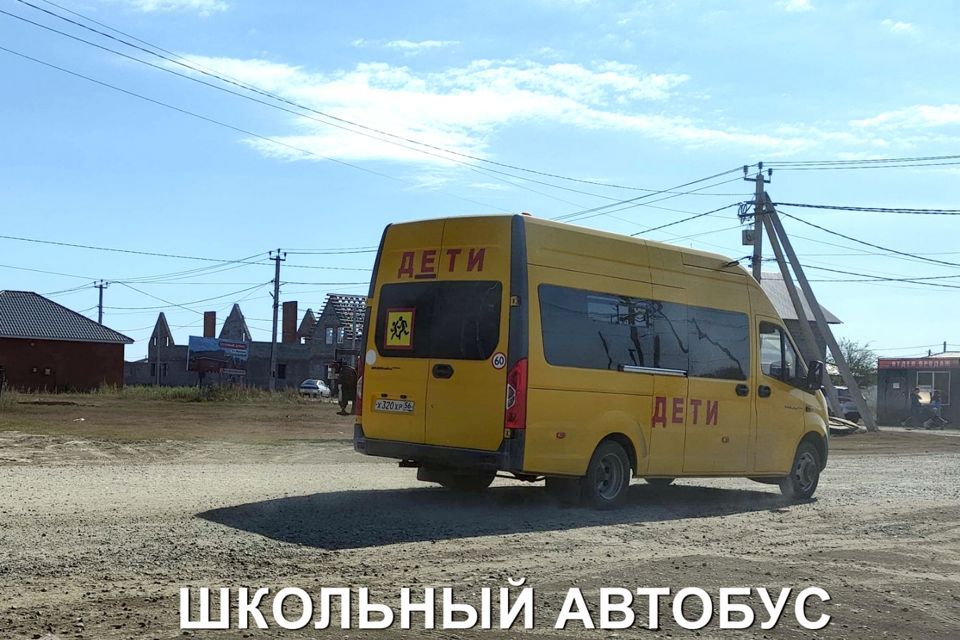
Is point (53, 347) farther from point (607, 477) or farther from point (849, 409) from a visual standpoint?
point (607, 477)

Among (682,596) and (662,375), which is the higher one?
(662,375)

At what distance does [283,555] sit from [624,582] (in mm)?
2475

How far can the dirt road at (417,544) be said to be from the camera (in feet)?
20.4

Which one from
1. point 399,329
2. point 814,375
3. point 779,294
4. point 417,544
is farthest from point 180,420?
point 779,294

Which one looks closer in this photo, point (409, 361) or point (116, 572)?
point (116, 572)

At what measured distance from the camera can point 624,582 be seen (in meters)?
7.19

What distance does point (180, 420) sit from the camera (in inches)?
1139

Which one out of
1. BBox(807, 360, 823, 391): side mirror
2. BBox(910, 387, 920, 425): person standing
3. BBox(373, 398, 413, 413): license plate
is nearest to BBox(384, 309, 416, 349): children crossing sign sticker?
BBox(373, 398, 413, 413): license plate

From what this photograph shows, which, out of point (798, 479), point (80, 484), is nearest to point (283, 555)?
point (80, 484)

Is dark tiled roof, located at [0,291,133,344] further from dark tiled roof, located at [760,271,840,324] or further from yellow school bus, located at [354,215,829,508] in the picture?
yellow school bus, located at [354,215,829,508]

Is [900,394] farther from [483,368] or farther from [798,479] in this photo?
[483,368]

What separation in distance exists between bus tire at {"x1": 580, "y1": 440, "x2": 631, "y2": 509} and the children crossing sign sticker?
7.54ft

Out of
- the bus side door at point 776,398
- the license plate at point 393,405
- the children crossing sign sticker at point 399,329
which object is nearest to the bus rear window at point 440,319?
the children crossing sign sticker at point 399,329

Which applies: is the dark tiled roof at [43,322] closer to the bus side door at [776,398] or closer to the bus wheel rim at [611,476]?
the bus side door at [776,398]
